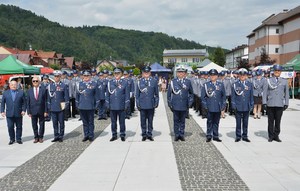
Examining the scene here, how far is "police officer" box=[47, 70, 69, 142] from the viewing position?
9.46 metres

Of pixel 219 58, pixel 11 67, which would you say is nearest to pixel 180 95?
pixel 11 67

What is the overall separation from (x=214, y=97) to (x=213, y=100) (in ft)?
0.27

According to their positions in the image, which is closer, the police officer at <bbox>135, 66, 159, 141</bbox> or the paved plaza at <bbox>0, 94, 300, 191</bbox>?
the paved plaza at <bbox>0, 94, 300, 191</bbox>

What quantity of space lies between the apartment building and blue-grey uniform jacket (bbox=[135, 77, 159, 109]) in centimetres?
4767

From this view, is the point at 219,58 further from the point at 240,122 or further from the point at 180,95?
the point at 180,95

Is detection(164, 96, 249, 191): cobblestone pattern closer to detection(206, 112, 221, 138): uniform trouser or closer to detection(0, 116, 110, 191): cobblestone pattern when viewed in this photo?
detection(206, 112, 221, 138): uniform trouser

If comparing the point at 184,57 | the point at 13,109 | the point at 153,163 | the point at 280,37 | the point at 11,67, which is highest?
the point at 184,57

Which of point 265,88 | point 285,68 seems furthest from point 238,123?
point 285,68

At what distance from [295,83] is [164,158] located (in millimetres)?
23230

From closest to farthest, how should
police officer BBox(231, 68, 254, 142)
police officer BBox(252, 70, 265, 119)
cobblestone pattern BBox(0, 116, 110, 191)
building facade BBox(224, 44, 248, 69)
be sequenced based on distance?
cobblestone pattern BBox(0, 116, 110, 191)
police officer BBox(231, 68, 254, 142)
police officer BBox(252, 70, 265, 119)
building facade BBox(224, 44, 248, 69)

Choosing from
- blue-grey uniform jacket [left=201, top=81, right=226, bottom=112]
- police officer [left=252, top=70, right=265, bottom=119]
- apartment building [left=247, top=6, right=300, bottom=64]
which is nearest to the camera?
blue-grey uniform jacket [left=201, top=81, right=226, bottom=112]

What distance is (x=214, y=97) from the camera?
912cm

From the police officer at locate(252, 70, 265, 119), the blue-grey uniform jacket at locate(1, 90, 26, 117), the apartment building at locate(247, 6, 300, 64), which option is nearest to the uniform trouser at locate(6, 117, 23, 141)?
the blue-grey uniform jacket at locate(1, 90, 26, 117)

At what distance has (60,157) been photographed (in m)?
Answer: 7.62
